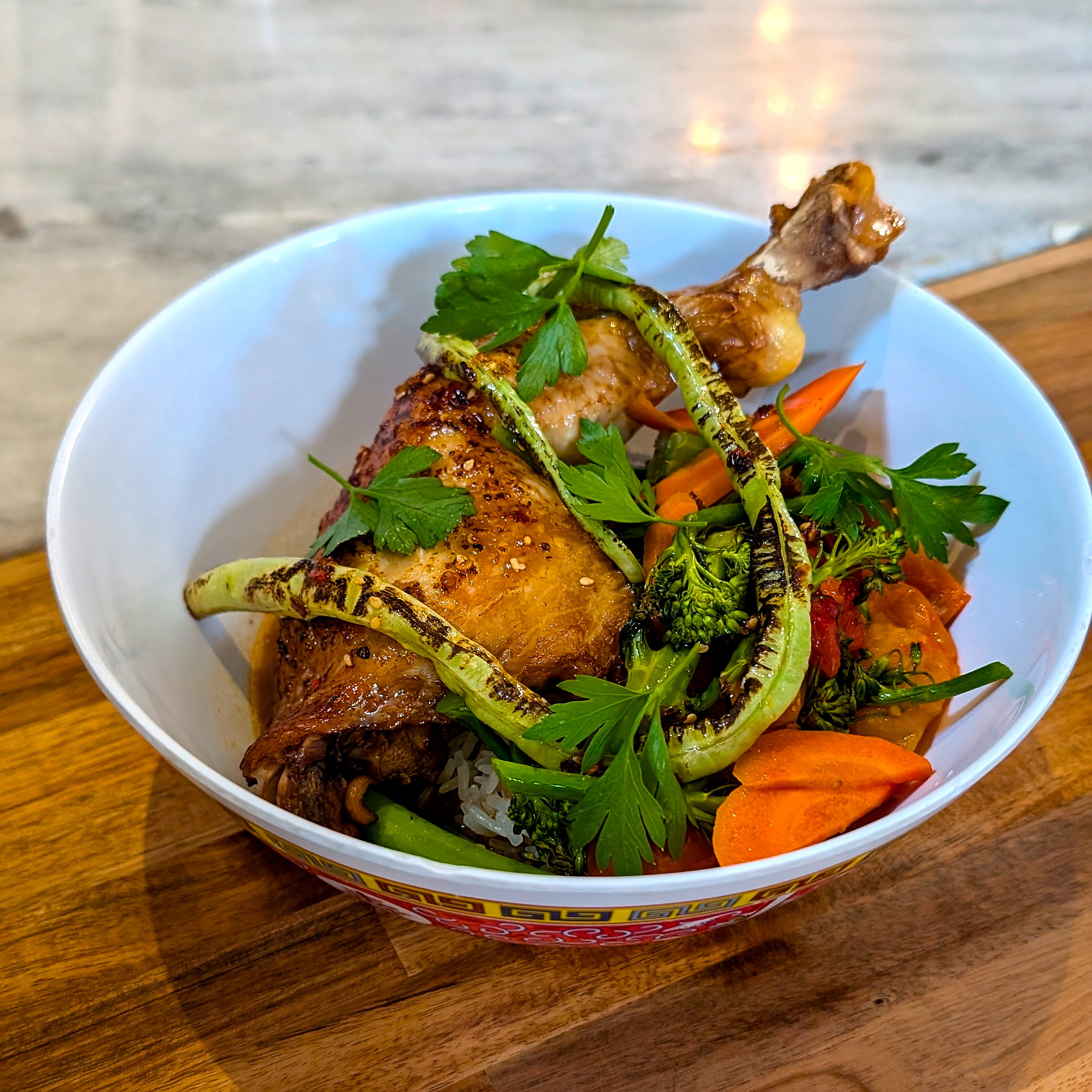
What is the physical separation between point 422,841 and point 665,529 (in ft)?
2.22

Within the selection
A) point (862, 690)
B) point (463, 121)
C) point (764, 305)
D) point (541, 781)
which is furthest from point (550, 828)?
point (463, 121)

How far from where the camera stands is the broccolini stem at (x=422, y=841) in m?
1.51

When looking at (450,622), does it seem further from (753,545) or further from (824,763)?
(824,763)

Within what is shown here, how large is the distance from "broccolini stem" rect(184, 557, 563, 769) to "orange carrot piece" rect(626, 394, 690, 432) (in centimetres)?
66

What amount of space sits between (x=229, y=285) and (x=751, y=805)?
147 centimetres

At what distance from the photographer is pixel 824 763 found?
1453 mm

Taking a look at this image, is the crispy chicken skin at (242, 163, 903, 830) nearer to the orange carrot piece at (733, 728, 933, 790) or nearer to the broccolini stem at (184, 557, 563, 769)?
the broccolini stem at (184, 557, 563, 769)

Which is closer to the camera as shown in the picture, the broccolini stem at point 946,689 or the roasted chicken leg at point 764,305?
the broccolini stem at point 946,689

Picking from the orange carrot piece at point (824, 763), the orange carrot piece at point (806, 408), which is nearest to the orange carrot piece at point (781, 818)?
the orange carrot piece at point (824, 763)

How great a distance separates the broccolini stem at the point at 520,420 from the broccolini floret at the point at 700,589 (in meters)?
0.11

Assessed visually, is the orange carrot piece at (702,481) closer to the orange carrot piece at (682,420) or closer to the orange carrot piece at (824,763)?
the orange carrot piece at (682,420)

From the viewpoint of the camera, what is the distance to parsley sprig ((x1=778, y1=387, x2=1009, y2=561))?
65.4 inches

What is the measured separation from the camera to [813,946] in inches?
60.9

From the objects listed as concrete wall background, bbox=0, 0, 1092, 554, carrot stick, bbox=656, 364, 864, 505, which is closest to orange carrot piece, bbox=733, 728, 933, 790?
carrot stick, bbox=656, 364, 864, 505
